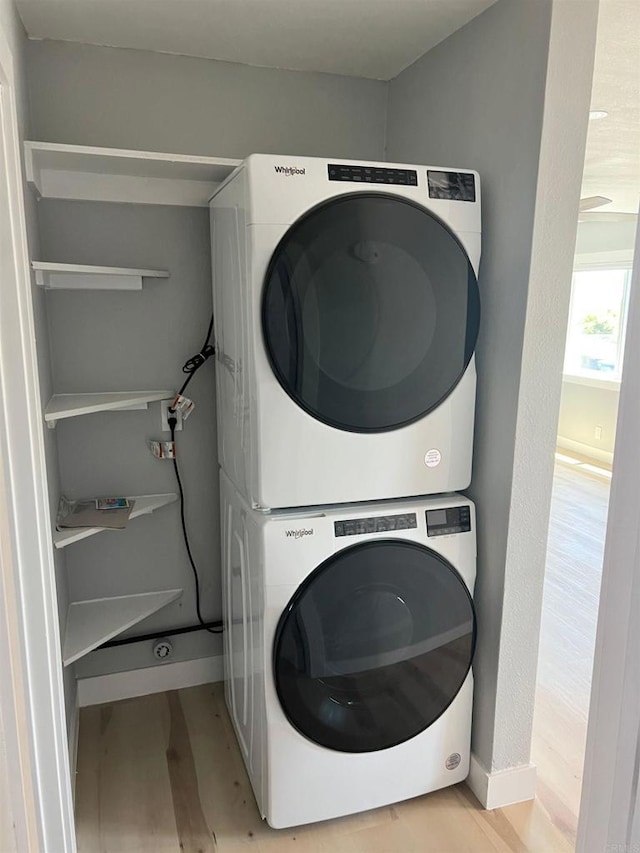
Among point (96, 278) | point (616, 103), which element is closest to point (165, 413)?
point (96, 278)

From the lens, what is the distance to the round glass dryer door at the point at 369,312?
4.82 ft

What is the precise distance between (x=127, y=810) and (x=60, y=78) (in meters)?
2.09

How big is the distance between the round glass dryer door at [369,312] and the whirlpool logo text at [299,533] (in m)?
0.26

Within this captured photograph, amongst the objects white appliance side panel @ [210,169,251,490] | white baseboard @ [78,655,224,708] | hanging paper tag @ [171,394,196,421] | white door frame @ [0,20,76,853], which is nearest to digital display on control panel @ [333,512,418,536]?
white appliance side panel @ [210,169,251,490]

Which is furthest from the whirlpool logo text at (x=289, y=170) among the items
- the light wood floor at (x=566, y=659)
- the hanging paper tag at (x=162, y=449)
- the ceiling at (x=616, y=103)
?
the light wood floor at (x=566, y=659)

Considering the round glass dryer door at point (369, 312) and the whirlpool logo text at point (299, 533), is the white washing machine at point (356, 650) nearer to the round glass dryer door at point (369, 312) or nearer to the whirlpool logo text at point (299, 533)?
the whirlpool logo text at point (299, 533)

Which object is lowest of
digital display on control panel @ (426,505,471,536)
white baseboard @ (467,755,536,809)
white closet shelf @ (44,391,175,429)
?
white baseboard @ (467,755,536,809)

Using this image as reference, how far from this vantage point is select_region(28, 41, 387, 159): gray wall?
1.87 metres

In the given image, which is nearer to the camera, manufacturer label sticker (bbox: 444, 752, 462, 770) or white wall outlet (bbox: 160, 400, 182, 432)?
manufacturer label sticker (bbox: 444, 752, 462, 770)

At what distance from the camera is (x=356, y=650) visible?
1.63 m

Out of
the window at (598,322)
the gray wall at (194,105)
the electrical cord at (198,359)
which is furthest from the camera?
the window at (598,322)

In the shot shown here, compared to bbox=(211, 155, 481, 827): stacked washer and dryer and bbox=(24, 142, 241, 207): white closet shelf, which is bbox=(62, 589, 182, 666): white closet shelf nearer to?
bbox=(211, 155, 481, 827): stacked washer and dryer

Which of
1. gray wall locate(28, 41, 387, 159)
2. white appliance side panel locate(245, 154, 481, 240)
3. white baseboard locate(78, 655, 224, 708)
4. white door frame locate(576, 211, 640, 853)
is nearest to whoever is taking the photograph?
white door frame locate(576, 211, 640, 853)

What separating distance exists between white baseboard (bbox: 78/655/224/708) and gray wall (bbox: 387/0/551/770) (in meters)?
0.99
